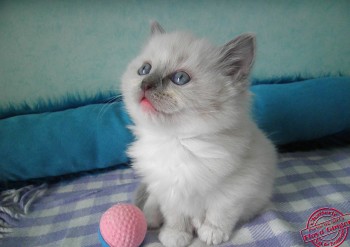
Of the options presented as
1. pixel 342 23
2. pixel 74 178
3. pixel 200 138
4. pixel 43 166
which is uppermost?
pixel 342 23

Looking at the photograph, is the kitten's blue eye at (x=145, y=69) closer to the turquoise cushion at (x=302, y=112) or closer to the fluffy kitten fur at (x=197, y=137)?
the fluffy kitten fur at (x=197, y=137)

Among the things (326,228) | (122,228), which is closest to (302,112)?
(326,228)

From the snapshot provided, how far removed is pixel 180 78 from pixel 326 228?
0.66 meters

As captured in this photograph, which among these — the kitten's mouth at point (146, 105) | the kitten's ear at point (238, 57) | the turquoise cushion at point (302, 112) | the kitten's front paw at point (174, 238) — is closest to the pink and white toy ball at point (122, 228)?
the kitten's front paw at point (174, 238)

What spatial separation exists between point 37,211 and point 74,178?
0.26 m

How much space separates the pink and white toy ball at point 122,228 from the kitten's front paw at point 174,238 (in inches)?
3.2

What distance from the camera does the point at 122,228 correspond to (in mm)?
845

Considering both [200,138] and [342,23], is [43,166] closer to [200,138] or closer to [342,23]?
[200,138]

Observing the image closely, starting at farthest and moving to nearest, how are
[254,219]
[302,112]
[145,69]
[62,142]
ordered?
[302,112] < [62,142] < [254,219] < [145,69]

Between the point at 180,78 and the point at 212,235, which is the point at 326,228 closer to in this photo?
the point at 212,235

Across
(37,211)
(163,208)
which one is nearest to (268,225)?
(163,208)

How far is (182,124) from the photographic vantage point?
827 millimetres

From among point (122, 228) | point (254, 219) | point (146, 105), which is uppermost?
point (146, 105)

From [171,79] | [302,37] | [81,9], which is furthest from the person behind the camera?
[302,37]
